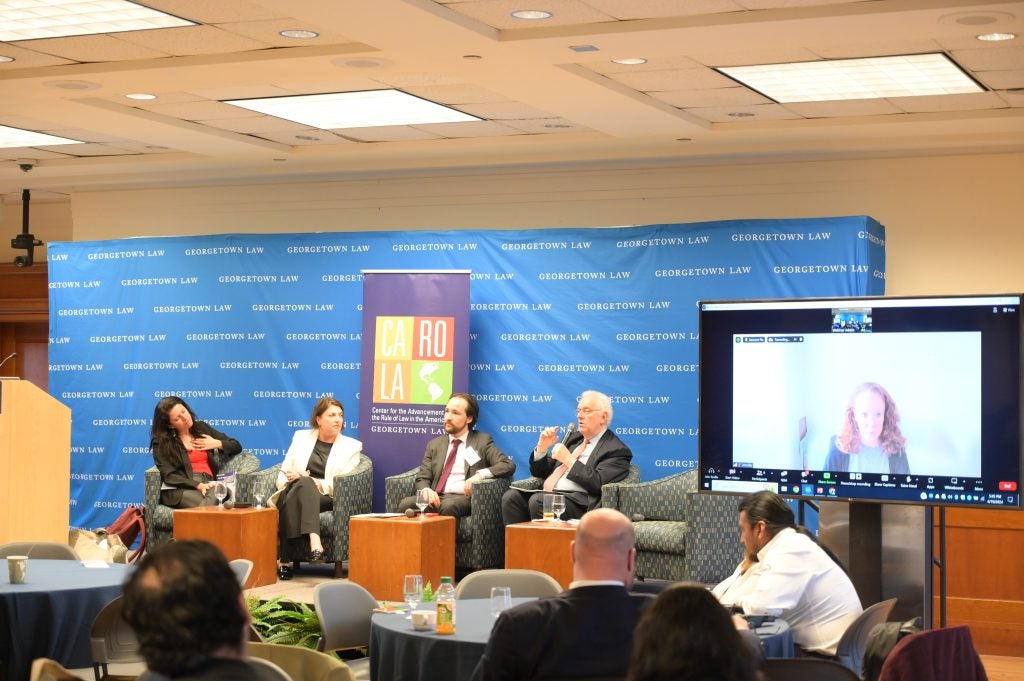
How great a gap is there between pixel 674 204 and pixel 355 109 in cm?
268

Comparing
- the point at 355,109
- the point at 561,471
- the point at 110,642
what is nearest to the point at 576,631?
the point at 110,642

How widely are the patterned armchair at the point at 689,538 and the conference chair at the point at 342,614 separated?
331cm

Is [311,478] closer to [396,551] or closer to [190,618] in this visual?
[396,551]

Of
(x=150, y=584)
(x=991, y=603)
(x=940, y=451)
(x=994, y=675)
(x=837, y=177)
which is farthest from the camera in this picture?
(x=837, y=177)

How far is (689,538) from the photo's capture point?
855 centimetres

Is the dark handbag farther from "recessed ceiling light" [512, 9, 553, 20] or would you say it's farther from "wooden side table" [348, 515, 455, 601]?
"recessed ceiling light" [512, 9, 553, 20]

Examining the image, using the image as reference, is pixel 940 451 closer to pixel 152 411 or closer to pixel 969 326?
pixel 969 326

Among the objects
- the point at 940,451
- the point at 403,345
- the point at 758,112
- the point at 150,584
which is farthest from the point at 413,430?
the point at 150,584

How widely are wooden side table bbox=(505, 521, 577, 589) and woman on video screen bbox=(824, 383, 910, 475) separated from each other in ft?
10.4

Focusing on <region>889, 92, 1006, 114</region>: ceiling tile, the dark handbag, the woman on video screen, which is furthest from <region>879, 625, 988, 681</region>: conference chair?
the dark handbag

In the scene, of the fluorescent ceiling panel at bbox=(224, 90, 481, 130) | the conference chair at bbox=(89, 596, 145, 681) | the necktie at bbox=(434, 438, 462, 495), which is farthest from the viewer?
the necktie at bbox=(434, 438, 462, 495)

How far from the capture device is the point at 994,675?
756 centimetres

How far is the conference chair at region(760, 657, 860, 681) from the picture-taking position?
158 inches

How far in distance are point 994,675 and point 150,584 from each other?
6.18 meters
